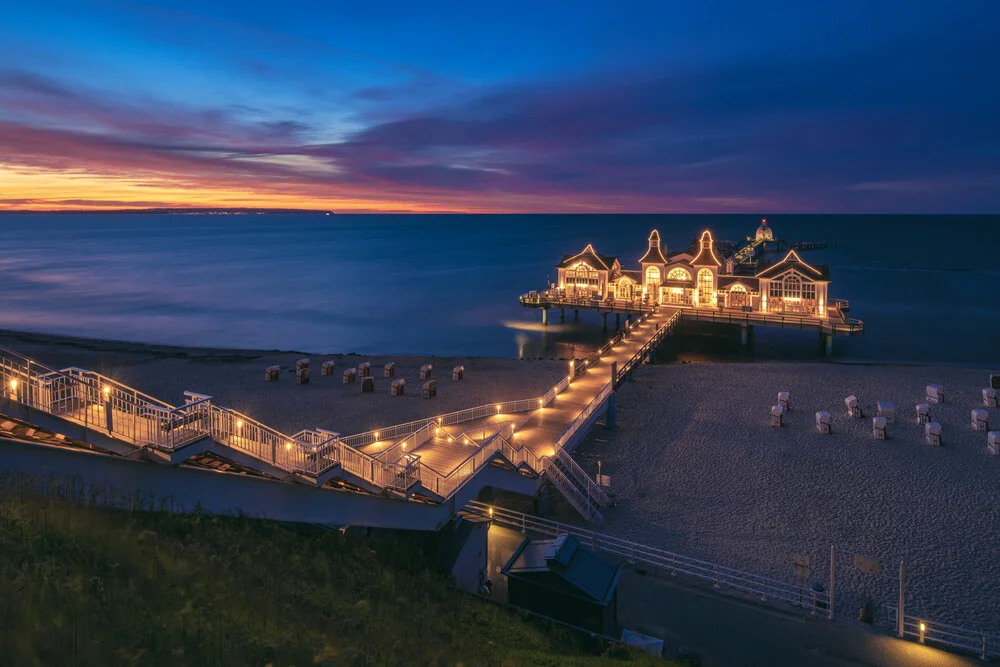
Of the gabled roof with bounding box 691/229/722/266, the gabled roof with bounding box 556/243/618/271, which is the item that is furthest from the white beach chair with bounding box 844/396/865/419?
the gabled roof with bounding box 556/243/618/271

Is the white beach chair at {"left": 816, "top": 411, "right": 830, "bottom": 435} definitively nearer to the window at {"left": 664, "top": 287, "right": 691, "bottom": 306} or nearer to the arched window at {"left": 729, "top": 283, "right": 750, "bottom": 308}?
the arched window at {"left": 729, "top": 283, "right": 750, "bottom": 308}

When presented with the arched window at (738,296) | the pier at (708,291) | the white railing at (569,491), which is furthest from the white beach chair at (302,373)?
the arched window at (738,296)

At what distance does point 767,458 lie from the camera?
22.9m

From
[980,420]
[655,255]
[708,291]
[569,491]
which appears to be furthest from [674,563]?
[655,255]

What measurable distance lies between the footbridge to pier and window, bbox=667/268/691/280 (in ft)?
109

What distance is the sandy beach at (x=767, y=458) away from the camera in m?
16.4

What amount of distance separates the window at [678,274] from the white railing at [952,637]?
127 ft

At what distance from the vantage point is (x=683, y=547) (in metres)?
16.9

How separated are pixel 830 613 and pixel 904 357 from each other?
1442 inches

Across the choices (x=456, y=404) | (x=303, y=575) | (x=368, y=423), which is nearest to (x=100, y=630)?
(x=303, y=575)

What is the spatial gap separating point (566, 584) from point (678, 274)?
41073 millimetres

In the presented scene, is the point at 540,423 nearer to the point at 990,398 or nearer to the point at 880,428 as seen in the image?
the point at 880,428

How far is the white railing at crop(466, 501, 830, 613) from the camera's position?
46.5 ft

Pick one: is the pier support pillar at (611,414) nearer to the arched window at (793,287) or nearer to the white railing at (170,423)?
the white railing at (170,423)
